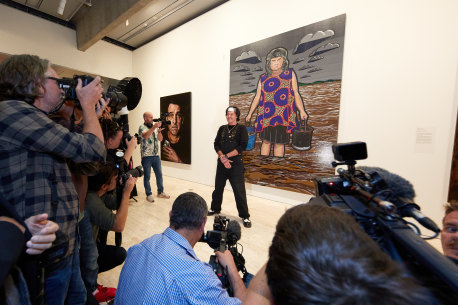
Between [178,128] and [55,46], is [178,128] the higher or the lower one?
the lower one

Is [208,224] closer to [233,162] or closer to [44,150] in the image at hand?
[233,162]

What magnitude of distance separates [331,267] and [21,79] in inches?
50.7

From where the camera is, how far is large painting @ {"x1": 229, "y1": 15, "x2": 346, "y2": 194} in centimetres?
282

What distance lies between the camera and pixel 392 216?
1.27 ft

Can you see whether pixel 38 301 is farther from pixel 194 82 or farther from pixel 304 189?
pixel 194 82

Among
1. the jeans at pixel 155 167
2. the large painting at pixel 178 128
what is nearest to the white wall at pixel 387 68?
the large painting at pixel 178 128

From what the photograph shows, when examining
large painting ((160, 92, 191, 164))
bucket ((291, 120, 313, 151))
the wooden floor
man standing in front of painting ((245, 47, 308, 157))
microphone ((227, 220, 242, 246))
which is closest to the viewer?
microphone ((227, 220, 242, 246))

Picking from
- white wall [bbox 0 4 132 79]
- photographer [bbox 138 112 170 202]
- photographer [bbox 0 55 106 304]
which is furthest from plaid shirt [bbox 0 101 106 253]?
white wall [bbox 0 4 132 79]

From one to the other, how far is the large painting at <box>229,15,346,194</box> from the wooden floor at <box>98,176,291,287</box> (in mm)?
516

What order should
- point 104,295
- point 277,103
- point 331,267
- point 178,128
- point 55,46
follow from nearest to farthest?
point 331,267
point 104,295
point 277,103
point 55,46
point 178,128

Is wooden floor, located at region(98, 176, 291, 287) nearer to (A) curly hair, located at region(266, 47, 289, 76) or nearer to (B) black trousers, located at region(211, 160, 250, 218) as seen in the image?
(B) black trousers, located at region(211, 160, 250, 218)

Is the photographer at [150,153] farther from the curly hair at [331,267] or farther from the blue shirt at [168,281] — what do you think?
the curly hair at [331,267]

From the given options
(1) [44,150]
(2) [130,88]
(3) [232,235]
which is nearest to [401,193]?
(3) [232,235]

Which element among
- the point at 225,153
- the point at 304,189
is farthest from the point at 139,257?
the point at 304,189
